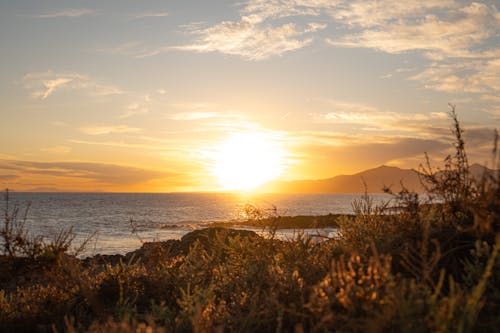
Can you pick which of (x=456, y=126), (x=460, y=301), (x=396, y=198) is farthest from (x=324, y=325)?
(x=456, y=126)

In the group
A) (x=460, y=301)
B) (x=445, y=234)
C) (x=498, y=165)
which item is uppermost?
(x=498, y=165)

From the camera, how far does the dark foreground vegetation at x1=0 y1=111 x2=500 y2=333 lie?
147 inches

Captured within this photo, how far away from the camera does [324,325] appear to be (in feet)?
11.8

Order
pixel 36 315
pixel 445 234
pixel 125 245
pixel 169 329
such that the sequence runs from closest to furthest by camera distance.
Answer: pixel 169 329, pixel 445 234, pixel 36 315, pixel 125 245

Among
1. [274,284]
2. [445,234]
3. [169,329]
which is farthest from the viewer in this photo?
[445,234]

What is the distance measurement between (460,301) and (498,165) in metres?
2.23

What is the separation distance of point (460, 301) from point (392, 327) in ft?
2.02

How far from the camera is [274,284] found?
15.8 feet

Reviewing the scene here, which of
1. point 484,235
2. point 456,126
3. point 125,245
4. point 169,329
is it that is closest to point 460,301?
point 484,235

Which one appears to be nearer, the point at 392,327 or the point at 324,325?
the point at 392,327

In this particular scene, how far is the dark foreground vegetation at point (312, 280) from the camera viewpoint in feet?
12.3

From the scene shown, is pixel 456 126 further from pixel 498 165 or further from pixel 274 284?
pixel 274 284

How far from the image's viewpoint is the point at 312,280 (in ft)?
17.0

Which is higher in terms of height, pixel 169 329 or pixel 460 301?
pixel 460 301
